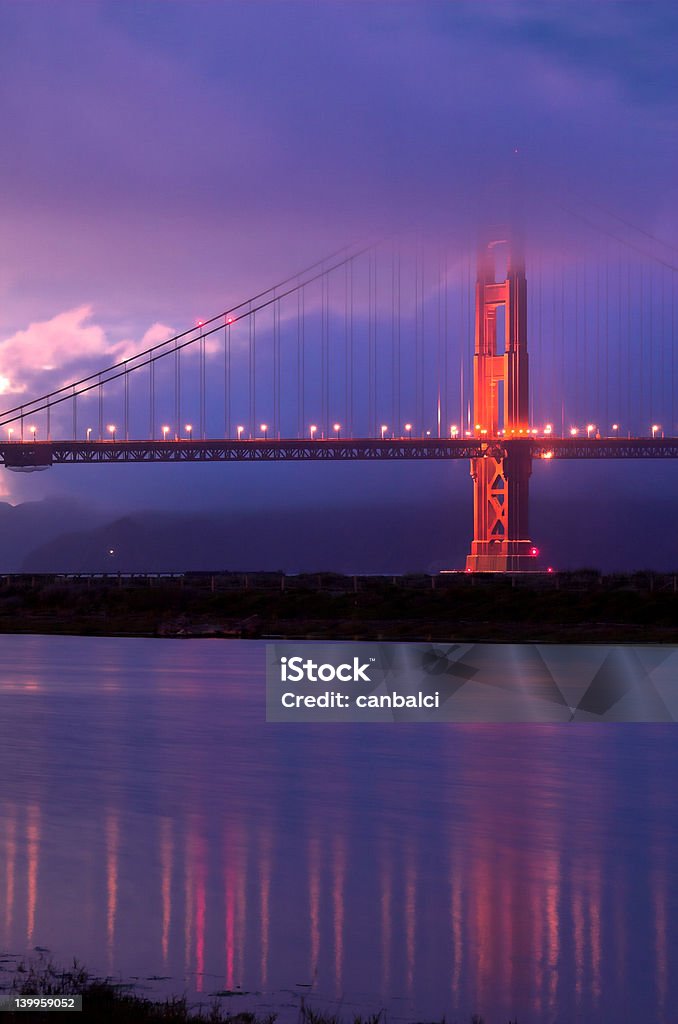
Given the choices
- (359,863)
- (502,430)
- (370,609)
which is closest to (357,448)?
(502,430)

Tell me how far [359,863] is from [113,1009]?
3139 millimetres

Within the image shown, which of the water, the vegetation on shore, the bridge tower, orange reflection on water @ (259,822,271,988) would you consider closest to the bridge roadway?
the bridge tower

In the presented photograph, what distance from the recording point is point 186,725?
15484 millimetres

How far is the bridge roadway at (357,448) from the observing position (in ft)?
201

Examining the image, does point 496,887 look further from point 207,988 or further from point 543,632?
point 543,632

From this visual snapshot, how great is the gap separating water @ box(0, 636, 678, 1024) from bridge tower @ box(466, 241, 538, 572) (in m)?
45.4

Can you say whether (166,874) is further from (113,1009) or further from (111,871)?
(113,1009)

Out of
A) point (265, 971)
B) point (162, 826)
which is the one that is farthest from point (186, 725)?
point (265, 971)

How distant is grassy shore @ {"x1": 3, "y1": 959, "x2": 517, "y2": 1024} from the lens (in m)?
4.88

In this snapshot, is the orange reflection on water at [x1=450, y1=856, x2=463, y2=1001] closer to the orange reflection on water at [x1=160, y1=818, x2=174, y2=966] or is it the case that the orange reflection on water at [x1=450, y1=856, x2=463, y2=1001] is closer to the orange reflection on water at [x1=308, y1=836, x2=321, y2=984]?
the orange reflection on water at [x1=308, y1=836, x2=321, y2=984]

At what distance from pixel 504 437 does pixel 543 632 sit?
33.2m

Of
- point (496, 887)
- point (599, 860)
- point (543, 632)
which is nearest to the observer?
point (496, 887)

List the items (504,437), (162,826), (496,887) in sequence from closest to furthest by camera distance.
Answer: 1. (496,887)
2. (162,826)
3. (504,437)

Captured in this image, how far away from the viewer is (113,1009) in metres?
5.05
